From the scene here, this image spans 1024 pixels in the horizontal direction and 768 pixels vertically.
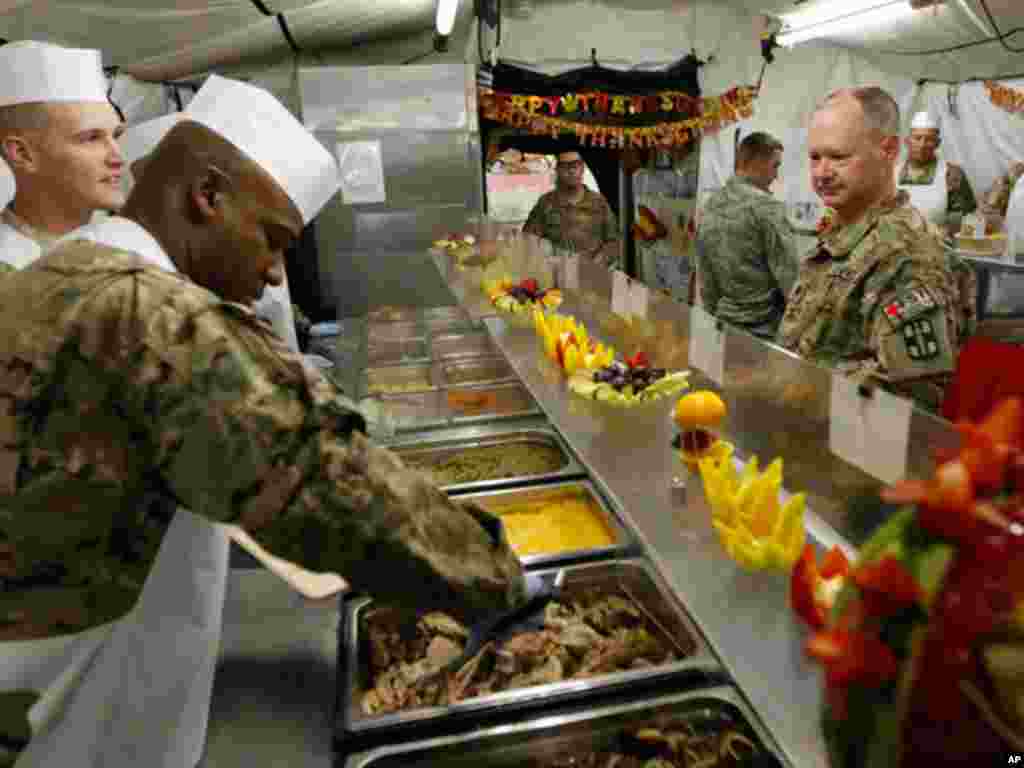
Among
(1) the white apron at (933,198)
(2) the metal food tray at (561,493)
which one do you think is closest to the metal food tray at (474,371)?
(2) the metal food tray at (561,493)

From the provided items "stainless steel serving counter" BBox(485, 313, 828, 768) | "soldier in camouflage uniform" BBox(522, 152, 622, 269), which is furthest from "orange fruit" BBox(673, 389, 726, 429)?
"soldier in camouflage uniform" BBox(522, 152, 622, 269)

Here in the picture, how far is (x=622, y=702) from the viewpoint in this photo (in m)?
1.11

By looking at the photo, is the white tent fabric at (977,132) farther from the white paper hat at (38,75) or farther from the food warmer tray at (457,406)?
the white paper hat at (38,75)

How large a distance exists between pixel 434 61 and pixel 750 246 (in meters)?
3.75

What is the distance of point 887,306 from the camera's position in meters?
1.75

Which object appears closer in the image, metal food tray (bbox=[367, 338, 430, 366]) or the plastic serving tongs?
the plastic serving tongs

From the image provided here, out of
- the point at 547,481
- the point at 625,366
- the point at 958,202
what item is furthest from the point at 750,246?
the point at 958,202

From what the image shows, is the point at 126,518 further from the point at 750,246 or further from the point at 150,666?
the point at 750,246

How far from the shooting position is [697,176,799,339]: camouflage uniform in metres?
3.26

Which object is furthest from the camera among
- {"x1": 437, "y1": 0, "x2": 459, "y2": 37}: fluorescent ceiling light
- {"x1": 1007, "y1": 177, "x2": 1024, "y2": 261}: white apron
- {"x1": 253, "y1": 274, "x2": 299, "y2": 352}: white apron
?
{"x1": 1007, "y1": 177, "x2": 1024, "y2": 261}: white apron

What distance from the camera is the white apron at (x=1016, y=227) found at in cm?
465

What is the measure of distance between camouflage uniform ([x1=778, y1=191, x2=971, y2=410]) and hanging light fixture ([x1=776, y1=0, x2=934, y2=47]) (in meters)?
2.87

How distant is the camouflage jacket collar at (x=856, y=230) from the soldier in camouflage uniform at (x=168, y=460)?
4.56 feet

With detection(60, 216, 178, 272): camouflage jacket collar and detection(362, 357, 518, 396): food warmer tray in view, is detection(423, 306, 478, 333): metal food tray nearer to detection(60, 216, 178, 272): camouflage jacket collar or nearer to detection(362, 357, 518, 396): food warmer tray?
detection(362, 357, 518, 396): food warmer tray
